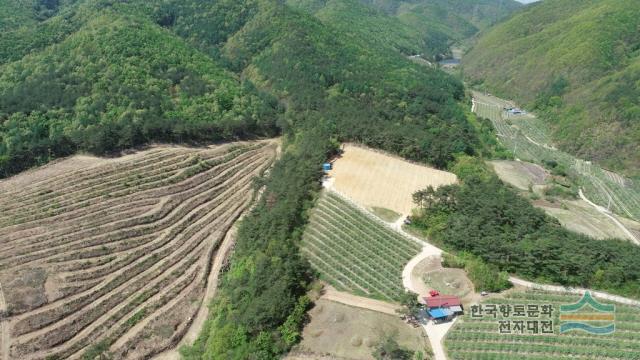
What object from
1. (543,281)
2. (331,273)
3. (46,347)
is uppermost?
(543,281)

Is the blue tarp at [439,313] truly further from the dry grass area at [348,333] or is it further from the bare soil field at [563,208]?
the bare soil field at [563,208]

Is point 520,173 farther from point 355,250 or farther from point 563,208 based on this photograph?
point 355,250

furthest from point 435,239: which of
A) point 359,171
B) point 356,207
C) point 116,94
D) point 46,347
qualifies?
point 116,94

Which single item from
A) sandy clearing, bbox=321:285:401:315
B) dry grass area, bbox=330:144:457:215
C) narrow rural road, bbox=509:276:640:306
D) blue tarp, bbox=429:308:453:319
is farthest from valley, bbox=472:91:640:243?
sandy clearing, bbox=321:285:401:315

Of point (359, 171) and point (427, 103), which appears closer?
point (359, 171)

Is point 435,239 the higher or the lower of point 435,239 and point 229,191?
the higher

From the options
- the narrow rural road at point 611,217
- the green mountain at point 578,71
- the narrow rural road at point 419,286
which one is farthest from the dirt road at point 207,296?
the green mountain at point 578,71

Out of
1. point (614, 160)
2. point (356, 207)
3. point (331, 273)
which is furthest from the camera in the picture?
point (614, 160)

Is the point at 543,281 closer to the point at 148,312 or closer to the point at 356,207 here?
the point at 356,207

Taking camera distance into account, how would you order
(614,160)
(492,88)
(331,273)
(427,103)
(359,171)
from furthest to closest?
1. (492,88)
2. (427,103)
3. (614,160)
4. (359,171)
5. (331,273)
